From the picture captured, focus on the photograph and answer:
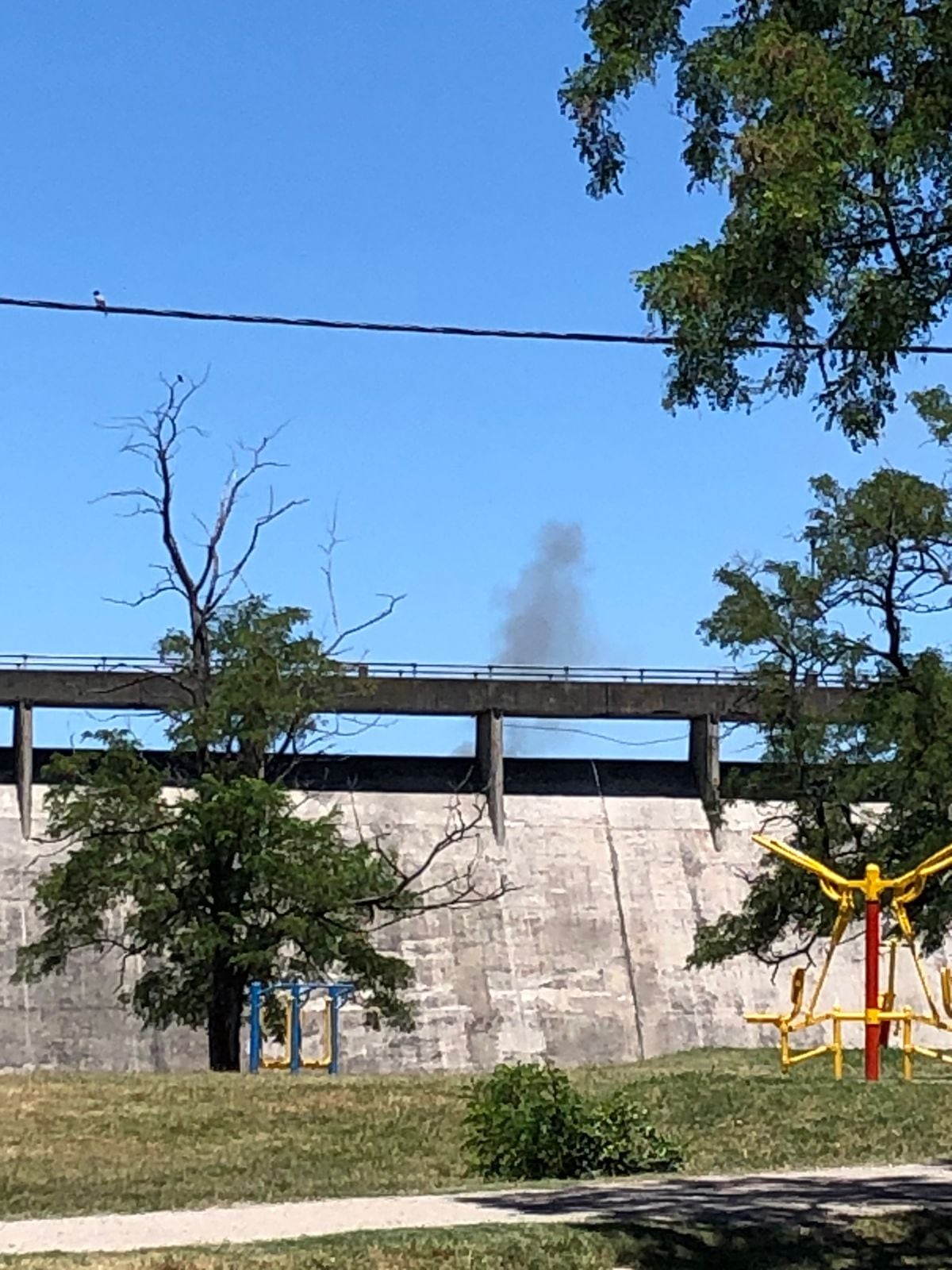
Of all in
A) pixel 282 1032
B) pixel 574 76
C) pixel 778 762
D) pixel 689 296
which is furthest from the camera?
pixel 778 762

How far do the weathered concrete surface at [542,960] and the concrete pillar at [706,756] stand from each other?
19.0 inches

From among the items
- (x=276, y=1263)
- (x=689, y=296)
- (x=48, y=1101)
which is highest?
(x=689, y=296)

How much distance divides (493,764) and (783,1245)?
3760cm

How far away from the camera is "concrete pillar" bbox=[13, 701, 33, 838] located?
45.2 m

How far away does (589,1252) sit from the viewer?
33.5 ft

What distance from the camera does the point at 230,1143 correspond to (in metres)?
17.2

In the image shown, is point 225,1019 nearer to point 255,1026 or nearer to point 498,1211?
point 255,1026

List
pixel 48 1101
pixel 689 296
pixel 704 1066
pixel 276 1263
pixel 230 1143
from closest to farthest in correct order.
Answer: pixel 276 1263, pixel 689 296, pixel 230 1143, pixel 48 1101, pixel 704 1066

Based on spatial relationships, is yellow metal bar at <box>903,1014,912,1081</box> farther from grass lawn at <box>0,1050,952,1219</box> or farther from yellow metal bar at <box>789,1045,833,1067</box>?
yellow metal bar at <box>789,1045,833,1067</box>

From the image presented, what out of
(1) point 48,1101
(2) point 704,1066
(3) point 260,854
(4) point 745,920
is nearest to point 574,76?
(1) point 48,1101

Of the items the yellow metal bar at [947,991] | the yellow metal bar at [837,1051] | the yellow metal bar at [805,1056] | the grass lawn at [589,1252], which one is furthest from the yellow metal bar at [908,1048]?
the grass lawn at [589,1252]

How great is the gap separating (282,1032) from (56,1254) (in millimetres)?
21885

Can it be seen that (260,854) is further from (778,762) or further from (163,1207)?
(163,1207)

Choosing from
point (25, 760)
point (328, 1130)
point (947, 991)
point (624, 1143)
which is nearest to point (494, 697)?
point (25, 760)
